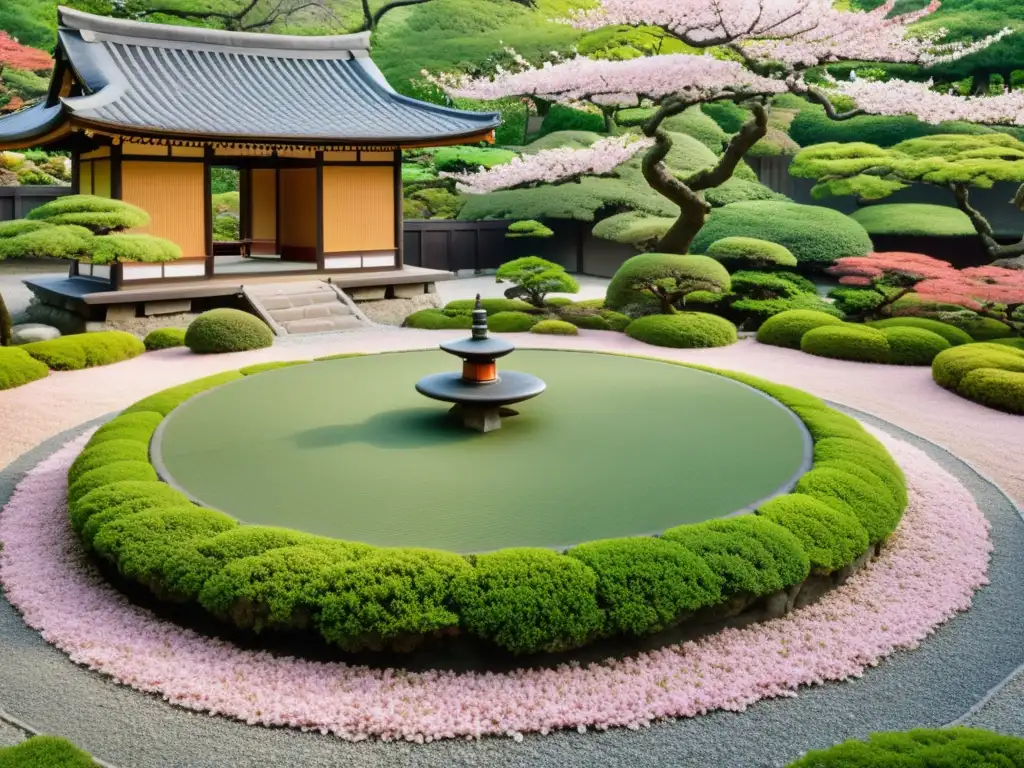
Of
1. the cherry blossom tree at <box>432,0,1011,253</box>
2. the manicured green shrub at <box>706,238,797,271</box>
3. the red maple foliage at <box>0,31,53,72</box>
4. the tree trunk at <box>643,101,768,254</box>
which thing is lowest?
the manicured green shrub at <box>706,238,797,271</box>

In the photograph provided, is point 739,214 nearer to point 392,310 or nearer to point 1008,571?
point 392,310

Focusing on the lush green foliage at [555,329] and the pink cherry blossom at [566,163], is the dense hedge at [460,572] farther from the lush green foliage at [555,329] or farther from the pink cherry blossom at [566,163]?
the pink cherry blossom at [566,163]

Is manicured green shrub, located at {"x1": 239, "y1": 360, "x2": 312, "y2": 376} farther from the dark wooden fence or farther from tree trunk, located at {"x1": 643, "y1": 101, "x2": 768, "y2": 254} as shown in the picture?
the dark wooden fence

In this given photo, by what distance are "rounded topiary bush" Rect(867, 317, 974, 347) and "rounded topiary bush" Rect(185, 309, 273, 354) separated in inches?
→ 386

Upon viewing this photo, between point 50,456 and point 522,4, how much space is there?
132 feet

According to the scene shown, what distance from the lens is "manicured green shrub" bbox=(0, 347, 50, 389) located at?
12.0m

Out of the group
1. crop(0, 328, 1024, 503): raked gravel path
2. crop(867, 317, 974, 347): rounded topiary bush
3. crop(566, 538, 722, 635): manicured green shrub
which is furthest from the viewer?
crop(867, 317, 974, 347): rounded topiary bush

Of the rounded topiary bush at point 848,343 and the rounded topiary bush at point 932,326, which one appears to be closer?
the rounded topiary bush at point 848,343

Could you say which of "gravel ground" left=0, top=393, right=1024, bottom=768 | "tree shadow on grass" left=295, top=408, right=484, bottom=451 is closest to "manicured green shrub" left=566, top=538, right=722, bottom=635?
"gravel ground" left=0, top=393, right=1024, bottom=768

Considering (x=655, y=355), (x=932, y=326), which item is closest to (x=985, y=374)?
(x=932, y=326)

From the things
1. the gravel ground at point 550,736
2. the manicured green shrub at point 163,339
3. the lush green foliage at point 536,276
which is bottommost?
the gravel ground at point 550,736

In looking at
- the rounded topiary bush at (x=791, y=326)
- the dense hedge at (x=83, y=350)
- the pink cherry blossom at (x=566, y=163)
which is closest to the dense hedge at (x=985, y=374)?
the rounded topiary bush at (x=791, y=326)

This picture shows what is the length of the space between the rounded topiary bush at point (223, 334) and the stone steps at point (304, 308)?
135cm

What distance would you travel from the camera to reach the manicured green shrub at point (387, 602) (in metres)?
5.12
